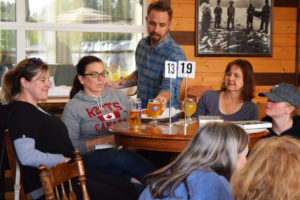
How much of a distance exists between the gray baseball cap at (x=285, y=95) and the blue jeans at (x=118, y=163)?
0.90 m

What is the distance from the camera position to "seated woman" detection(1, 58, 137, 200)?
2.34 metres

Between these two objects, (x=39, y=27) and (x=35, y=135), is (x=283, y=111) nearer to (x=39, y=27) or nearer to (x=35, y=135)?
(x=35, y=135)

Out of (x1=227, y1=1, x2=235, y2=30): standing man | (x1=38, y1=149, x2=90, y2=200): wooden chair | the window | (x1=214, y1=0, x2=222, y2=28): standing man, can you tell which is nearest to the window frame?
the window

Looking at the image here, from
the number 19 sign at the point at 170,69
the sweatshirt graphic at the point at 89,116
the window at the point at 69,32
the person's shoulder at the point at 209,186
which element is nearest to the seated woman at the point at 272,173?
the person's shoulder at the point at 209,186

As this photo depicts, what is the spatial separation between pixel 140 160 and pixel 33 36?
8.53ft

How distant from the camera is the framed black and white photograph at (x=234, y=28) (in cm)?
503

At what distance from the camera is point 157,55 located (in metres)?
3.54

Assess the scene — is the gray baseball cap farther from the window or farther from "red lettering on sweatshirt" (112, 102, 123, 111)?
the window

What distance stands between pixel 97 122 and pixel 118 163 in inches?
16.7

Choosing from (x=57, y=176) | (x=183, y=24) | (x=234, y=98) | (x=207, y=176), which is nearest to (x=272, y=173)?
(x=207, y=176)

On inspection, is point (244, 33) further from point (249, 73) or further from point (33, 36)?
point (33, 36)

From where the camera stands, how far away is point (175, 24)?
496 cm

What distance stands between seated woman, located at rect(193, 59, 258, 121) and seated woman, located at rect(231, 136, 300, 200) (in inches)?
79.8

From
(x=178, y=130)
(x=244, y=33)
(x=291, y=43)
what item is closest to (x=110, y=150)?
(x=178, y=130)
